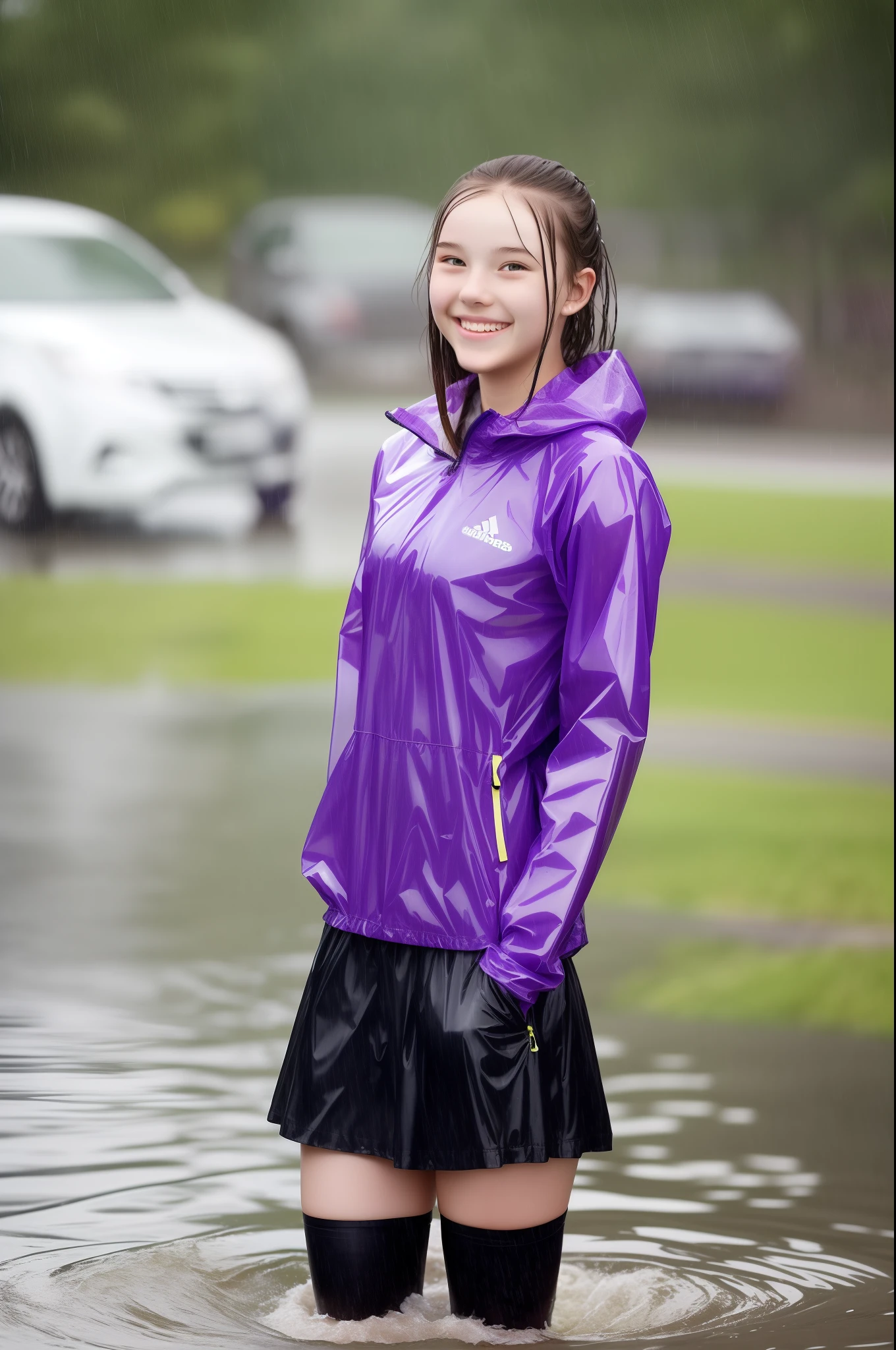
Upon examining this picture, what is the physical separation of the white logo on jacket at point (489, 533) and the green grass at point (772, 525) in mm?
5583

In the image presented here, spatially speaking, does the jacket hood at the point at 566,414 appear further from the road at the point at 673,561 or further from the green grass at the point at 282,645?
the green grass at the point at 282,645

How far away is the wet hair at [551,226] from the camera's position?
2.04 m

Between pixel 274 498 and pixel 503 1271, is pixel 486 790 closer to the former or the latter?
pixel 503 1271

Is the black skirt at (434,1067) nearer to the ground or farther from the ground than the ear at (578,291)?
nearer to the ground

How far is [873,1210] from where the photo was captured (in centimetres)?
339

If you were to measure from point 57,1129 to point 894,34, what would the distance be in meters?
5.71

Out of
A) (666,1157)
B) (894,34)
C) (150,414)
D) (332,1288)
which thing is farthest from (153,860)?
(894,34)

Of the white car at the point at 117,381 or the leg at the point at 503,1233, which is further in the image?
the white car at the point at 117,381

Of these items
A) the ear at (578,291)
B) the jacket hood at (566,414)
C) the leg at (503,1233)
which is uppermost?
the ear at (578,291)

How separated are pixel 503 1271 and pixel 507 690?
2.15 ft

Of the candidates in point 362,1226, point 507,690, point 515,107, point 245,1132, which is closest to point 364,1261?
point 362,1226

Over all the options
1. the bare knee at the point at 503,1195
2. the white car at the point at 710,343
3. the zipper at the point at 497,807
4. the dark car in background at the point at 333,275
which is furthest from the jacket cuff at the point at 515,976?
the white car at the point at 710,343

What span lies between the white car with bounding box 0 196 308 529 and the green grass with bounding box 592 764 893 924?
2007mm

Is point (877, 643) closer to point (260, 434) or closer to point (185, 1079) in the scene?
point (260, 434)
